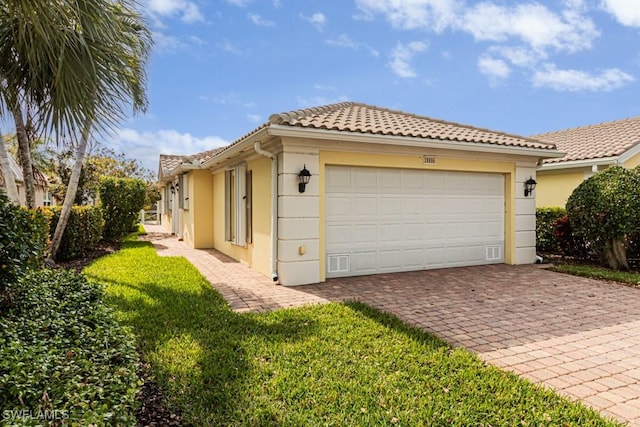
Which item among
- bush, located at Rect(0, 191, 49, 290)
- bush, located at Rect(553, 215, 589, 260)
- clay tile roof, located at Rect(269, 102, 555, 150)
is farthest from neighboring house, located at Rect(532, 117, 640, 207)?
bush, located at Rect(0, 191, 49, 290)

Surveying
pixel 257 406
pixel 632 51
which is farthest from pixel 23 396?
pixel 632 51

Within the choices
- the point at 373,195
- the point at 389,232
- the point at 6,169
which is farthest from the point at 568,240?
the point at 6,169

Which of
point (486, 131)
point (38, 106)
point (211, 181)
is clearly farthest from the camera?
point (211, 181)

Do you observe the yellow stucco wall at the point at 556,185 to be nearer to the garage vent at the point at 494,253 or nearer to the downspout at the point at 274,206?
the garage vent at the point at 494,253

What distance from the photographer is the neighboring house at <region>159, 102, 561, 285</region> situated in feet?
26.8

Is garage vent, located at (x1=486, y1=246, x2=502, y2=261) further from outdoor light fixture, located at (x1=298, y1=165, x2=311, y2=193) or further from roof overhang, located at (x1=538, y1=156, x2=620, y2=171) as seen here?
outdoor light fixture, located at (x1=298, y1=165, x2=311, y2=193)

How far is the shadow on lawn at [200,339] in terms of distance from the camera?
3434 mm

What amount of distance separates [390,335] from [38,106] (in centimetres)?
577

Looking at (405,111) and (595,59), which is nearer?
(405,111)

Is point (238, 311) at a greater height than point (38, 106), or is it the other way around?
point (38, 106)

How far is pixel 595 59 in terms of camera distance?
15.7 meters

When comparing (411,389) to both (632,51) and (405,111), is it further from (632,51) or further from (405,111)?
(632,51)

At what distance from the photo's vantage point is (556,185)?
14.4 m

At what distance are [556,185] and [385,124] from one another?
8653mm
